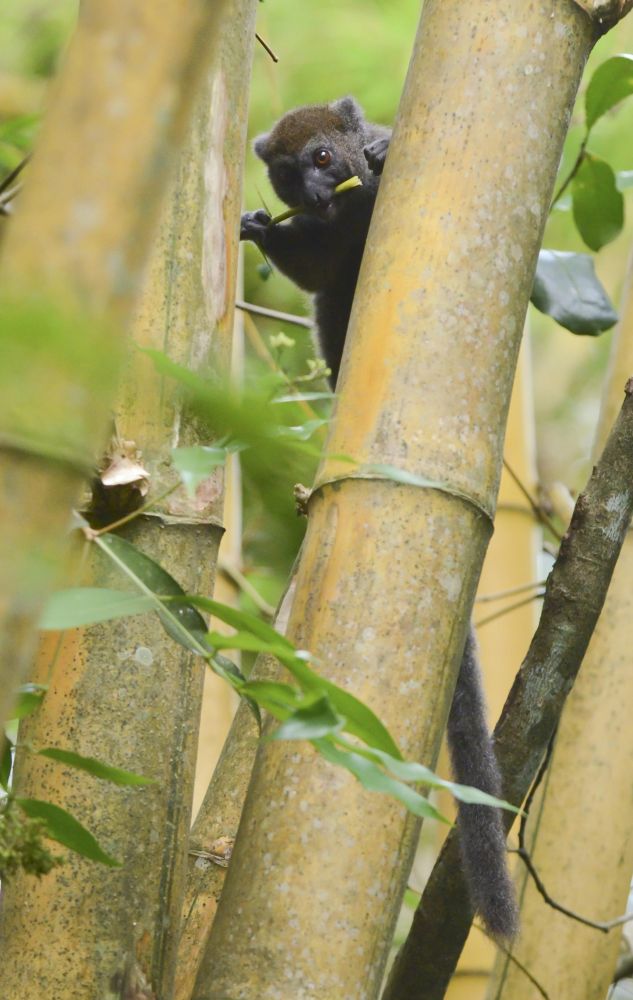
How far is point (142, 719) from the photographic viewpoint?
47.1 inches

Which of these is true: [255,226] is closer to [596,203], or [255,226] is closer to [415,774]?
[596,203]

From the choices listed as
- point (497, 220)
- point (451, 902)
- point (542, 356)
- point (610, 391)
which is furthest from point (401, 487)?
point (542, 356)

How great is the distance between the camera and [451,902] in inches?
58.9

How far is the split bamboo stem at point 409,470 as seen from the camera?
3.25ft

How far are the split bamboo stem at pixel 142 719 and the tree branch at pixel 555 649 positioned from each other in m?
0.41

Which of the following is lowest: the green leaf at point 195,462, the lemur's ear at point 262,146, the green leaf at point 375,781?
the green leaf at point 375,781

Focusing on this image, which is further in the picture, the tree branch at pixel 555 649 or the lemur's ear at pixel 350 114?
the lemur's ear at pixel 350 114

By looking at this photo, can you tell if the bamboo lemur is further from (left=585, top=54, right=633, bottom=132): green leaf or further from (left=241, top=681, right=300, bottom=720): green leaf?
(left=241, top=681, right=300, bottom=720): green leaf

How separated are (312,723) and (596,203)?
162 centimetres

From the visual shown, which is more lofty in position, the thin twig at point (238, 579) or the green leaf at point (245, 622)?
the thin twig at point (238, 579)

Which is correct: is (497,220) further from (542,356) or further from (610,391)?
(542,356)

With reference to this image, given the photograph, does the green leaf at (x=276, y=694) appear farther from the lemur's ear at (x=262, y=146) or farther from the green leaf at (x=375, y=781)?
the lemur's ear at (x=262, y=146)

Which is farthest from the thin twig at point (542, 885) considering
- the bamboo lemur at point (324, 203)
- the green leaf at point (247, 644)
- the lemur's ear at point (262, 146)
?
the lemur's ear at point (262, 146)

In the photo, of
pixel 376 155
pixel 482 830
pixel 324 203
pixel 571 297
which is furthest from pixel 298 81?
pixel 482 830
